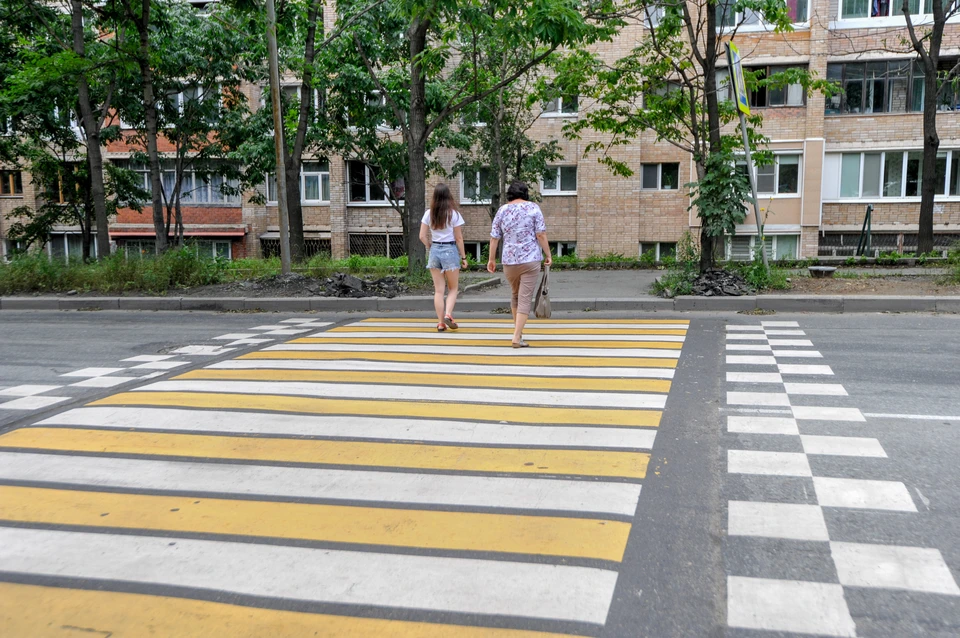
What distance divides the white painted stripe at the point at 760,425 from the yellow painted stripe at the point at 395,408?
0.54m

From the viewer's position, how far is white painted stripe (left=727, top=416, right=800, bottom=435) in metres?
5.38

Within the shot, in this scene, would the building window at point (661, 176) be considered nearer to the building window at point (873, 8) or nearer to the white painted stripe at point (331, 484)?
the building window at point (873, 8)

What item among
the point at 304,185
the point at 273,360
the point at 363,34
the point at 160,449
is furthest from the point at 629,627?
the point at 304,185

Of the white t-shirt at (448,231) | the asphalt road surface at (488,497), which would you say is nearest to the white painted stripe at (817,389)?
the asphalt road surface at (488,497)

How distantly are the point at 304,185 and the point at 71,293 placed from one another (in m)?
20.8

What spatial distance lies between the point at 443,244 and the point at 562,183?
75.3 ft

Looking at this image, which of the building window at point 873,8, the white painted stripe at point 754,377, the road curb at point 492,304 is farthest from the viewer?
the building window at point 873,8

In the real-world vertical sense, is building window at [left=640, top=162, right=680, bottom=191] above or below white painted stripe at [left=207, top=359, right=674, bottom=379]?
above

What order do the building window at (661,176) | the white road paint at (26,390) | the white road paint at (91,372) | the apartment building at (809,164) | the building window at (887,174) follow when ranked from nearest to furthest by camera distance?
the white road paint at (26,390)
the white road paint at (91,372)
the apartment building at (809,164)
the building window at (887,174)
the building window at (661,176)

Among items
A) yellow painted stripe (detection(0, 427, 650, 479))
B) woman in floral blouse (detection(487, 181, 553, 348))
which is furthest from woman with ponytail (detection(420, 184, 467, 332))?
yellow painted stripe (detection(0, 427, 650, 479))

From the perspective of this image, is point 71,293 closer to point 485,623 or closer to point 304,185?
point 485,623

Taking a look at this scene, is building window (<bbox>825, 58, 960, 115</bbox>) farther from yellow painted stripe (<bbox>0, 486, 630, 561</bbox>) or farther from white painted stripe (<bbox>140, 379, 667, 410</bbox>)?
yellow painted stripe (<bbox>0, 486, 630, 561</bbox>)

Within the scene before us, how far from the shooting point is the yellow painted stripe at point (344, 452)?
475cm

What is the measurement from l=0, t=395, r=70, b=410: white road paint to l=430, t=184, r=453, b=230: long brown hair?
5.14 m
